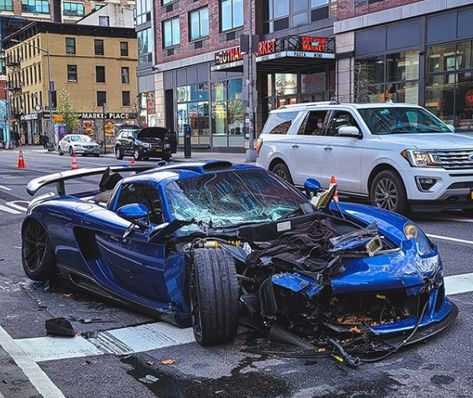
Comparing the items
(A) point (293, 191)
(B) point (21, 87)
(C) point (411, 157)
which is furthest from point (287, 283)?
(B) point (21, 87)

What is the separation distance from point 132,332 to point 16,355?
87 centimetres

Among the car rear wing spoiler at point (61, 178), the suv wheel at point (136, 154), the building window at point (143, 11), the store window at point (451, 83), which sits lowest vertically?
the suv wheel at point (136, 154)

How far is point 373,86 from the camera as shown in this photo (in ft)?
82.0

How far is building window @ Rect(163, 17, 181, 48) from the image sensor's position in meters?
40.2

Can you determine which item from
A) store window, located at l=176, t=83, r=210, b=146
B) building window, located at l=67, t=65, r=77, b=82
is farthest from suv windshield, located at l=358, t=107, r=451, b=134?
building window, located at l=67, t=65, r=77, b=82

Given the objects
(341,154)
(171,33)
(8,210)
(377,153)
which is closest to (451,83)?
(341,154)

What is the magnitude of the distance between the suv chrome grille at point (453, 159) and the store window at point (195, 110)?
28235 millimetres

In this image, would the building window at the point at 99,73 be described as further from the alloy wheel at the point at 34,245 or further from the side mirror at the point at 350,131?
the alloy wheel at the point at 34,245

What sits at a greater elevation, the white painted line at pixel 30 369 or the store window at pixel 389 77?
the store window at pixel 389 77

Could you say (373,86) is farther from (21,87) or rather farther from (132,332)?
(21,87)

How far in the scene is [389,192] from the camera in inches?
383

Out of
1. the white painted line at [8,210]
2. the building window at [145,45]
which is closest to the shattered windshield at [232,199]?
the white painted line at [8,210]

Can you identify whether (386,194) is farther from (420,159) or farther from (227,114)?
(227,114)

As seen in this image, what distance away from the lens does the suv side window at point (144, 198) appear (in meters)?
5.10
